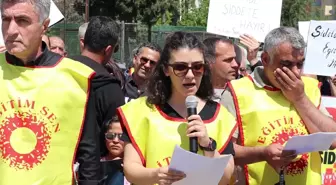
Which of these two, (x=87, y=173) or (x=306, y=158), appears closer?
(x=87, y=173)

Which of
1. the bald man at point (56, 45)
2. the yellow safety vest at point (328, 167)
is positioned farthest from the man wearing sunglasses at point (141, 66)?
the yellow safety vest at point (328, 167)

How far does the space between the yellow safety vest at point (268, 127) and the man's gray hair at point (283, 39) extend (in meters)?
0.26

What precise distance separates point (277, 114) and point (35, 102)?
1.36 meters

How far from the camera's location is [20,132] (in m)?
3.46

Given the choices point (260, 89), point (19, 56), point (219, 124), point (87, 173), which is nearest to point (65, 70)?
point (19, 56)

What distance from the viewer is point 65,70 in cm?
355

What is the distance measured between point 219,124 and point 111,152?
70.6 inches

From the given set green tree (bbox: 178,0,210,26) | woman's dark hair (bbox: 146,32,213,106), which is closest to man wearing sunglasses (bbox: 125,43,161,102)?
woman's dark hair (bbox: 146,32,213,106)

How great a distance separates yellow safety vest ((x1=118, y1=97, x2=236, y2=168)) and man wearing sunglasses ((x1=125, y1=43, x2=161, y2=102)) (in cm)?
318

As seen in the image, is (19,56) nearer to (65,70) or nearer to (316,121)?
(65,70)

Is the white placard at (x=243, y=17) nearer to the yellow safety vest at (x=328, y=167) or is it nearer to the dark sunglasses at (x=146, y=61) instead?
the dark sunglasses at (x=146, y=61)

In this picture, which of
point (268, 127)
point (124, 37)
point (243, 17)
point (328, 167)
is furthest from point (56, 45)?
point (124, 37)

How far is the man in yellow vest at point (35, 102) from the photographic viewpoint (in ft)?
11.2

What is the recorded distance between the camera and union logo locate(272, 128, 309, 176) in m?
3.89
